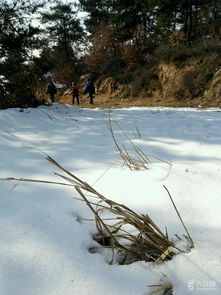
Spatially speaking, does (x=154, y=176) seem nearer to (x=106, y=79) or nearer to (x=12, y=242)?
(x=12, y=242)

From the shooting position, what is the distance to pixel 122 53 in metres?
18.6

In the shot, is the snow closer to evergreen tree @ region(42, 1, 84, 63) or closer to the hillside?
the hillside

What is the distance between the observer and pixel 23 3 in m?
8.51

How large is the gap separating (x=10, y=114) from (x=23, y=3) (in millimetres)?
5158

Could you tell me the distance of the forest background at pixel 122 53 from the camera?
841 cm

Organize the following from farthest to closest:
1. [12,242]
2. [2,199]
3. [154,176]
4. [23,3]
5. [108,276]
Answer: [23,3] < [154,176] < [2,199] < [12,242] < [108,276]

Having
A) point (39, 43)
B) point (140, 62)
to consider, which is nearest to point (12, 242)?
point (39, 43)

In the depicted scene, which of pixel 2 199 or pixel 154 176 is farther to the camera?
pixel 154 176

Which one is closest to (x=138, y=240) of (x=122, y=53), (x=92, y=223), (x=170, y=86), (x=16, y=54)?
(x=92, y=223)

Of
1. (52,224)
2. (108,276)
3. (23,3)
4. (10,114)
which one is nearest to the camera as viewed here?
(108,276)

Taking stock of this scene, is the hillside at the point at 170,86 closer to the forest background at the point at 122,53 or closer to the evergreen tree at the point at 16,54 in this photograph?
the forest background at the point at 122,53

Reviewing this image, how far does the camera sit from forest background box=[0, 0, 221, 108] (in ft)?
27.6

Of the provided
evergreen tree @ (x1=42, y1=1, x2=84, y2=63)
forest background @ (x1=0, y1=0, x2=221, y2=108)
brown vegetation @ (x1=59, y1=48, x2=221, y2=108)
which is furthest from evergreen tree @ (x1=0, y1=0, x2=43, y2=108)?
evergreen tree @ (x1=42, y1=1, x2=84, y2=63)

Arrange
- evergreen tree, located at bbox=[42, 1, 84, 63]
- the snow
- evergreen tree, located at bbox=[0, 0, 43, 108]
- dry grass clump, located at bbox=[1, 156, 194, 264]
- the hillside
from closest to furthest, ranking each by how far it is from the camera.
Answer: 1. the snow
2. dry grass clump, located at bbox=[1, 156, 194, 264]
3. evergreen tree, located at bbox=[0, 0, 43, 108]
4. the hillside
5. evergreen tree, located at bbox=[42, 1, 84, 63]
